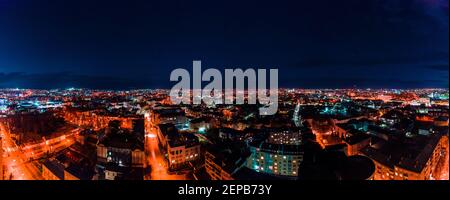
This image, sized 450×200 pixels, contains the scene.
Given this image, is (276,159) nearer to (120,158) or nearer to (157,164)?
(157,164)

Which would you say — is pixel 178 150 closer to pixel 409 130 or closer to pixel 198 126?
pixel 198 126

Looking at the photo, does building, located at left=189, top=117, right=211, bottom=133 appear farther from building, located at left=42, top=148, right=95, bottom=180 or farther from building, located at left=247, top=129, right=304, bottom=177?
building, located at left=42, top=148, right=95, bottom=180

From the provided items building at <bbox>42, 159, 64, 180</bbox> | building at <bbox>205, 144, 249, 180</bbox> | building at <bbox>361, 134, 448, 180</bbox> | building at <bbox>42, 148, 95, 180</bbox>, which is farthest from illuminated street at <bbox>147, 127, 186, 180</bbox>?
building at <bbox>361, 134, 448, 180</bbox>

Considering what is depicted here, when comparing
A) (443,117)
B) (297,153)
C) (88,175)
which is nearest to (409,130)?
(443,117)

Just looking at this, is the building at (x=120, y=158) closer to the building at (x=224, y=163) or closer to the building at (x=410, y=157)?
→ the building at (x=224, y=163)

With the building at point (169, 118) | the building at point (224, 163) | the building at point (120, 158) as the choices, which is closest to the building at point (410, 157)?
A: the building at point (224, 163)

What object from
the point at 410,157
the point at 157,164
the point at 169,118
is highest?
the point at 169,118

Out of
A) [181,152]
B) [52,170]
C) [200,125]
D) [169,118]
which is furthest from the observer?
[169,118]

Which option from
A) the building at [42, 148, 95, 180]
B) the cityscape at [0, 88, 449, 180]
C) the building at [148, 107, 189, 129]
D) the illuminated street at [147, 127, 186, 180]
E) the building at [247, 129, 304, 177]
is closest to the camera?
the building at [42, 148, 95, 180]

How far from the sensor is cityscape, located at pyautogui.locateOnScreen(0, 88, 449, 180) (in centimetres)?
367

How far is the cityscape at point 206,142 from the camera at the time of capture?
367 cm

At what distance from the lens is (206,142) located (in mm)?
5770

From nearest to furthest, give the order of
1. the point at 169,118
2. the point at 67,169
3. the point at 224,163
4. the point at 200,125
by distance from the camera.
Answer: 1. the point at 67,169
2. the point at 224,163
3. the point at 200,125
4. the point at 169,118

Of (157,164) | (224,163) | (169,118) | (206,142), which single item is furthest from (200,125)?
(224,163)
